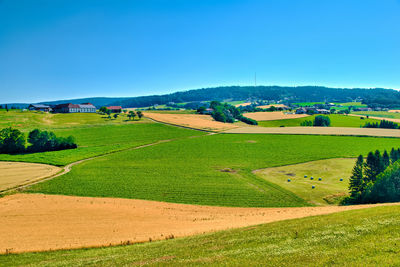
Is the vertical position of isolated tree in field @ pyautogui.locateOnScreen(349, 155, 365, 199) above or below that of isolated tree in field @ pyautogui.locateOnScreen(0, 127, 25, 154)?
below

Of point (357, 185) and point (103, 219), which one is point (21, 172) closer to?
point (103, 219)

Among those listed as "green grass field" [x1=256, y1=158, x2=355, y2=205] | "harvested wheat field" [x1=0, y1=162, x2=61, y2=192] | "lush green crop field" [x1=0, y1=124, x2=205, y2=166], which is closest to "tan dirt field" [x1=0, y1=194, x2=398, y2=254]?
"harvested wheat field" [x1=0, y1=162, x2=61, y2=192]

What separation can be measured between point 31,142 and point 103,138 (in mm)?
24904

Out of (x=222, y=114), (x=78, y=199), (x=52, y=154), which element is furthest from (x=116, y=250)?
(x=222, y=114)

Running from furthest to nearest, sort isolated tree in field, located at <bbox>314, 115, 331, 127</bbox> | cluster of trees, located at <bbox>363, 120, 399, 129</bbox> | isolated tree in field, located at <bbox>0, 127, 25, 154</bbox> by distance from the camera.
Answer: isolated tree in field, located at <bbox>314, 115, 331, 127</bbox>
cluster of trees, located at <bbox>363, 120, 399, 129</bbox>
isolated tree in field, located at <bbox>0, 127, 25, 154</bbox>

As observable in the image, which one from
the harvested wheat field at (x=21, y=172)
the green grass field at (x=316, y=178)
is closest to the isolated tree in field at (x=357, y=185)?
the green grass field at (x=316, y=178)

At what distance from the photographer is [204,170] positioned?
56406mm

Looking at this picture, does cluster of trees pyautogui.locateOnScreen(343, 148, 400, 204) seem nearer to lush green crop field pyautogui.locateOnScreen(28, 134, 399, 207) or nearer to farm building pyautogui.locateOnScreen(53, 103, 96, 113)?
lush green crop field pyautogui.locateOnScreen(28, 134, 399, 207)

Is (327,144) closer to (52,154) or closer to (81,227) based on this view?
(81,227)

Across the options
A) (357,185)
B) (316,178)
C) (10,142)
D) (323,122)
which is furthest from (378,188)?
(323,122)

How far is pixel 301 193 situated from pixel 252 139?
55.3m

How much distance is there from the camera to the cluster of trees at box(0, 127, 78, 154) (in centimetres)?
7319

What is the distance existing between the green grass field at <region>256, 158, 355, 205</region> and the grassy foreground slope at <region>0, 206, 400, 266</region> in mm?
21380

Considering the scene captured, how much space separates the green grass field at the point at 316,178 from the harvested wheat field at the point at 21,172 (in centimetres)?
4785
